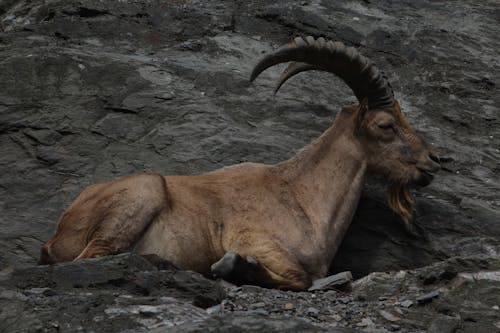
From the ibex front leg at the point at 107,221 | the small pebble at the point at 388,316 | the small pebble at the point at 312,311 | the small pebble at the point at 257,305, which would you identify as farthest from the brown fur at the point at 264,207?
the small pebble at the point at 388,316

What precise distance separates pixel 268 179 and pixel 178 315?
3458mm

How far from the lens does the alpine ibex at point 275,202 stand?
7715 millimetres

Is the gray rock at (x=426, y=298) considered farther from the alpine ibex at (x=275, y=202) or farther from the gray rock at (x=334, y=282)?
the alpine ibex at (x=275, y=202)

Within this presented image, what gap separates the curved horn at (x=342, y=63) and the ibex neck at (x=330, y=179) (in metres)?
0.44

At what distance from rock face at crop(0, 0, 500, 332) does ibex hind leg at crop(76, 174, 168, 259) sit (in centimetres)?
77

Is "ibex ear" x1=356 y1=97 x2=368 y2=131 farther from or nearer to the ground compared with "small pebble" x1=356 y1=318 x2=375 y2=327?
farther from the ground

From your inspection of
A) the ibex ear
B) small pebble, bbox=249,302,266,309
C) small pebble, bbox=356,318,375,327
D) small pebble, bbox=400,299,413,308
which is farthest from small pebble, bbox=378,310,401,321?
the ibex ear

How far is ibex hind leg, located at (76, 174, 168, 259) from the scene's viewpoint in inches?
296

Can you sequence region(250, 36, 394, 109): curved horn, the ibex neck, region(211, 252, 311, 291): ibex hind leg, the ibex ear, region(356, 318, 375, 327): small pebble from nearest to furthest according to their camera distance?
region(356, 318, 375, 327): small pebble → region(211, 252, 311, 291): ibex hind leg → the ibex neck → region(250, 36, 394, 109): curved horn → the ibex ear

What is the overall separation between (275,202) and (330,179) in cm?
73

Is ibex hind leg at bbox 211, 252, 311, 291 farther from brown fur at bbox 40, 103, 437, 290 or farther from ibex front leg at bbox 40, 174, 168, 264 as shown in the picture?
ibex front leg at bbox 40, 174, 168, 264

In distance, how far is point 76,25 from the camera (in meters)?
11.8

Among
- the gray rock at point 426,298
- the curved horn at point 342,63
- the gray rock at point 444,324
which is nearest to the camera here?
the gray rock at point 444,324

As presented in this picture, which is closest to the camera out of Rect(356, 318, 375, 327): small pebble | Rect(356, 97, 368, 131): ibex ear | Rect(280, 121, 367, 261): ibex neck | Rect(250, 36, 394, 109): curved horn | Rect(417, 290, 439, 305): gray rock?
Rect(356, 318, 375, 327): small pebble
